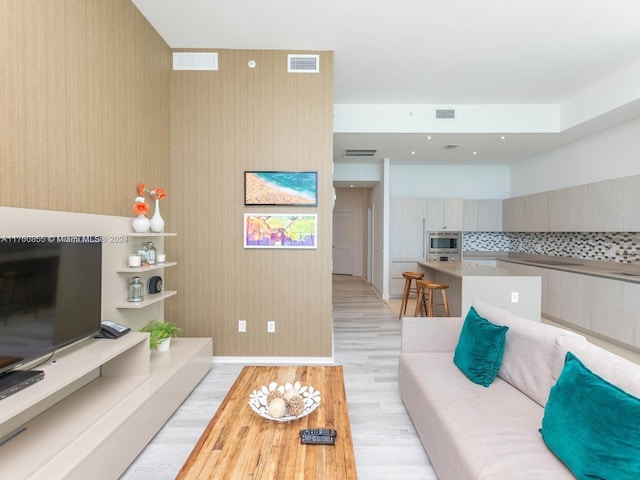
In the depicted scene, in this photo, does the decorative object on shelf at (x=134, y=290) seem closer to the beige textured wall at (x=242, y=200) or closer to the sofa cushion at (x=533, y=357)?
the beige textured wall at (x=242, y=200)

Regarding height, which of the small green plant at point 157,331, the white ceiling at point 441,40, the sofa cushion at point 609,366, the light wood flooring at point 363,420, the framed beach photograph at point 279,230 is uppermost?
the white ceiling at point 441,40

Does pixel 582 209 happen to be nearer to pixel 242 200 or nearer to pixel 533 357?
pixel 533 357

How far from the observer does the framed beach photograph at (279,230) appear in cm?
335

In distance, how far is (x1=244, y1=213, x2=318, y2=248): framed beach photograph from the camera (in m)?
3.35

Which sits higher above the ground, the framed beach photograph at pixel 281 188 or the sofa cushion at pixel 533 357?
the framed beach photograph at pixel 281 188

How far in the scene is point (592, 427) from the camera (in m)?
1.19

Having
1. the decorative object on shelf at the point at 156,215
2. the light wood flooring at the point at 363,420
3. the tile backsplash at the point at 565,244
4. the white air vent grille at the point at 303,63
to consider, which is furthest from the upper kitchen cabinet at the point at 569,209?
the decorative object on shelf at the point at 156,215

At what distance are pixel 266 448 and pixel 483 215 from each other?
21.6 feet

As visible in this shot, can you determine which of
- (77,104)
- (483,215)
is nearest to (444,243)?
(483,215)

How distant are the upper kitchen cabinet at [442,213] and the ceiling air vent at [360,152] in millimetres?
1617

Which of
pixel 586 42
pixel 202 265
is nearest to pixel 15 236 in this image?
pixel 202 265

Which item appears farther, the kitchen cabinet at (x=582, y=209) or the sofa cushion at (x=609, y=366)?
the kitchen cabinet at (x=582, y=209)

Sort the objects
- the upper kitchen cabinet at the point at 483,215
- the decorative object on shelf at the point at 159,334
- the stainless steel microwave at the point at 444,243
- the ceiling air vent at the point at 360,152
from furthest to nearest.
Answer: the upper kitchen cabinet at the point at 483,215 < the stainless steel microwave at the point at 444,243 < the ceiling air vent at the point at 360,152 < the decorative object on shelf at the point at 159,334

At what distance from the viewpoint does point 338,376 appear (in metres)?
2.19
